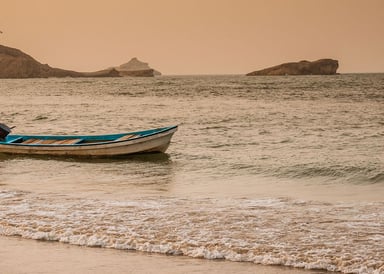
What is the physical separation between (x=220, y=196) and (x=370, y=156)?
872cm

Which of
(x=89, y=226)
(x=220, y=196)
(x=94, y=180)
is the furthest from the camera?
(x=94, y=180)

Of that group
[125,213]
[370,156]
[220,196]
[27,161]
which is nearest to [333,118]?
[370,156]

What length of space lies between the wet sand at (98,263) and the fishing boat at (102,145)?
1198 cm

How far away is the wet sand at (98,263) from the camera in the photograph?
945cm

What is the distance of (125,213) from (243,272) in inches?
165

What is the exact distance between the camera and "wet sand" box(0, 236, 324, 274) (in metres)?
9.45

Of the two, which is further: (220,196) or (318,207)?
(220,196)

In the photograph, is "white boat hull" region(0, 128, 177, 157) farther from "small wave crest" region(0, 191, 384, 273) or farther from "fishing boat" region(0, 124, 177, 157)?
"small wave crest" region(0, 191, 384, 273)

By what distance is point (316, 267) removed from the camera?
9.47 m

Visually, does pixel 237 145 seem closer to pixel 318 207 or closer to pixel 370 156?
pixel 370 156

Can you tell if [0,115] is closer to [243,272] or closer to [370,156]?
[370,156]

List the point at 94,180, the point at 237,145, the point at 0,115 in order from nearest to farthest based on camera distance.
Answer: the point at 94,180
the point at 237,145
the point at 0,115

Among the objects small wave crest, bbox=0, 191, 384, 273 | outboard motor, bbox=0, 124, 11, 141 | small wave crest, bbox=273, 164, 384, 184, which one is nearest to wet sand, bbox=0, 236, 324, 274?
small wave crest, bbox=0, 191, 384, 273

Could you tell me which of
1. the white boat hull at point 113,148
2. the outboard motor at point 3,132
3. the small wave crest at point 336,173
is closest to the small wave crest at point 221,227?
the small wave crest at point 336,173
